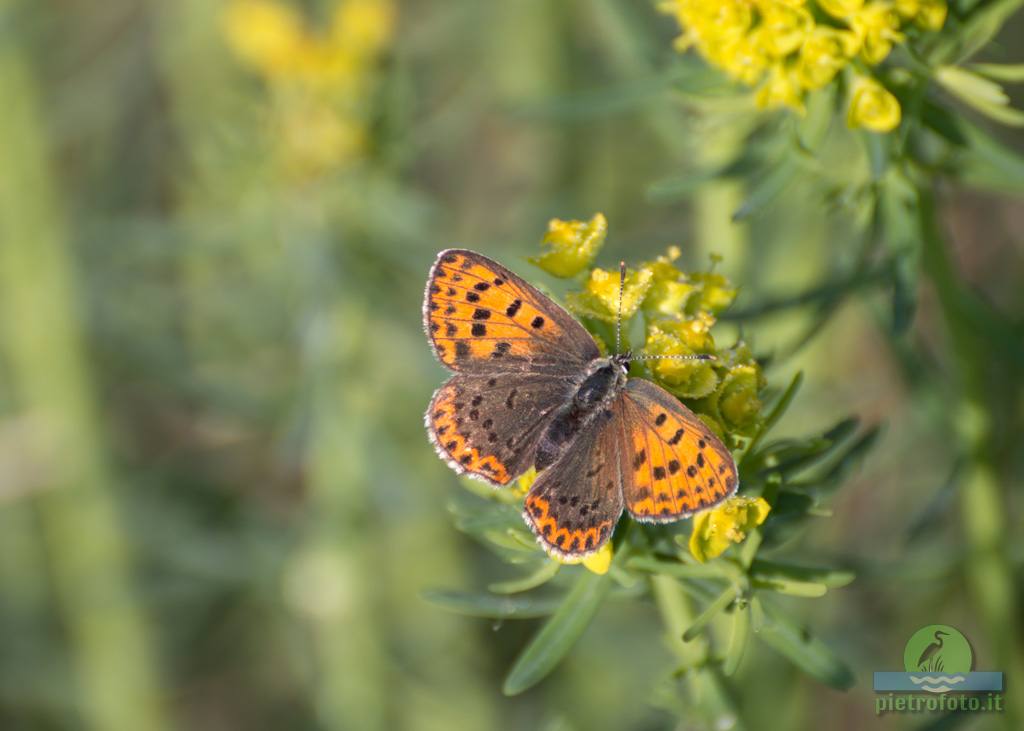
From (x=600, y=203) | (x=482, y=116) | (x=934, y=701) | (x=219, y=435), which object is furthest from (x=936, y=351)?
(x=219, y=435)

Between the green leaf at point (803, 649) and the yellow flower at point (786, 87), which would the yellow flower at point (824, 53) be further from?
the green leaf at point (803, 649)

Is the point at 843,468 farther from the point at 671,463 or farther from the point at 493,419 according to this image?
the point at 493,419

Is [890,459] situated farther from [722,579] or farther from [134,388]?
[134,388]

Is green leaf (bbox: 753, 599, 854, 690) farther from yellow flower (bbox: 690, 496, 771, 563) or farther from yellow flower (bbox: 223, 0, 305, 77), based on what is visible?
yellow flower (bbox: 223, 0, 305, 77)

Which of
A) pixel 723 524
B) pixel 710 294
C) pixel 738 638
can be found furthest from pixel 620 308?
pixel 738 638

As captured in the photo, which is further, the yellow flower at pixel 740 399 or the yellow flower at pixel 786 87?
the yellow flower at pixel 786 87

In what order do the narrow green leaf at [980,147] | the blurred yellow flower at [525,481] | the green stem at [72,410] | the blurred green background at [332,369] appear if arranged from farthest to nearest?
the green stem at [72,410] → the blurred green background at [332,369] → the narrow green leaf at [980,147] → the blurred yellow flower at [525,481]

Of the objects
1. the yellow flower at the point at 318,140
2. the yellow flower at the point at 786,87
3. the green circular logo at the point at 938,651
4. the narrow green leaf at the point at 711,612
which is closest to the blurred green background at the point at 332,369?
the yellow flower at the point at 318,140
